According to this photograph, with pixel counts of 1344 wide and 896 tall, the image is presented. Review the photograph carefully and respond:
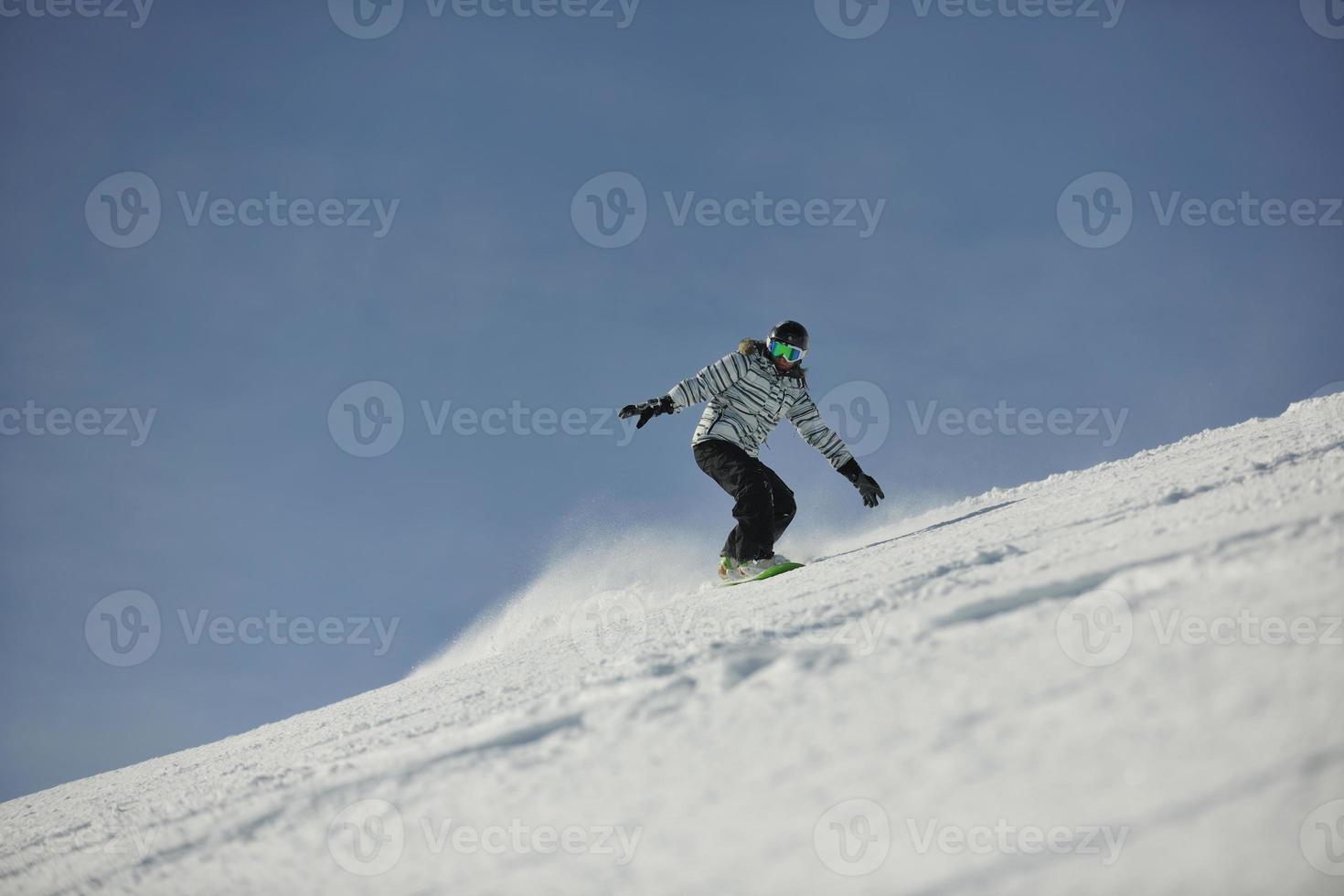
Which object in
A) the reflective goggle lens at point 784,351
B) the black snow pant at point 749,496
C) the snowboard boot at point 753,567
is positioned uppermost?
the reflective goggle lens at point 784,351

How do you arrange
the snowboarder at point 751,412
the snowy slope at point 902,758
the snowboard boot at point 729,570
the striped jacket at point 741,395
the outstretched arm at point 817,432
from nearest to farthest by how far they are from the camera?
the snowy slope at point 902,758 < the snowboard boot at point 729,570 < the snowboarder at point 751,412 < the striped jacket at point 741,395 < the outstretched arm at point 817,432

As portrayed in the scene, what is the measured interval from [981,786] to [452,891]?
910 mm

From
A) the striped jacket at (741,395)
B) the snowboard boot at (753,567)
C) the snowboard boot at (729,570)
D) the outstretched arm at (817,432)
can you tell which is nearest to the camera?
the snowboard boot at (753,567)

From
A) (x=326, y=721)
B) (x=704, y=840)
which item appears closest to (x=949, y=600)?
(x=704, y=840)

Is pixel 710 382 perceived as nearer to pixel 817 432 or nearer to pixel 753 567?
pixel 817 432

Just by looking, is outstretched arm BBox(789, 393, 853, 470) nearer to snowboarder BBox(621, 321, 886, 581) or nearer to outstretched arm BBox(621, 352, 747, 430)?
snowboarder BBox(621, 321, 886, 581)

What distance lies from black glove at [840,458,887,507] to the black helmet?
1.07 metres

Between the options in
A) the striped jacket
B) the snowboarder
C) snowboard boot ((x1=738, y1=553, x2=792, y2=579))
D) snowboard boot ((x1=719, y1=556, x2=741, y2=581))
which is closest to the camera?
snowboard boot ((x1=738, y1=553, x2=792, y2=579))

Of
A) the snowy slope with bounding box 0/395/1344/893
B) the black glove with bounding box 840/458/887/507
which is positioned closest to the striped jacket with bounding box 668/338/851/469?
the black glove with bounding box 840/458/887/507

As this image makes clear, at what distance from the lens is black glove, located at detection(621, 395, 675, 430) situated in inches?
243

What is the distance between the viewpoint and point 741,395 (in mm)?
6309

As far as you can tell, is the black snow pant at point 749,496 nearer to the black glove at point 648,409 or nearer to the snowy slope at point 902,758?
the black glove at point 648,409

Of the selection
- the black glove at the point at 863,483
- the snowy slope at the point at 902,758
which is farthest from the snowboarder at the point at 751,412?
the snowy slope at the point at 902,758

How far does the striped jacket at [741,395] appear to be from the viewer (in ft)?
20.6
